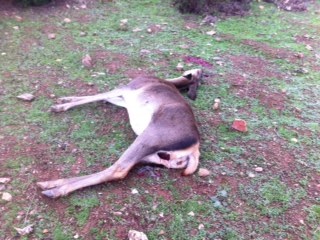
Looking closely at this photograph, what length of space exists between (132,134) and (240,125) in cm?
104

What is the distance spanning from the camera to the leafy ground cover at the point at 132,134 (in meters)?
3.09

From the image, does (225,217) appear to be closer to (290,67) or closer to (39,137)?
(39,137)

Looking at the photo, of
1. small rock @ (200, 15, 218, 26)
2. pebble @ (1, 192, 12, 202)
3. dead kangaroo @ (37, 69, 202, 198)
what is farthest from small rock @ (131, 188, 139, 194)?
small rock @ (200, 15, 218, 26)

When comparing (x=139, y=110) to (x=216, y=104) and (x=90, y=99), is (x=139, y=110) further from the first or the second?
(x=216, y=104)

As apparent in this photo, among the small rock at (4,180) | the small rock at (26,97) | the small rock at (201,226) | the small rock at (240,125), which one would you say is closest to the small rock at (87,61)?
the small rock at (26,97)

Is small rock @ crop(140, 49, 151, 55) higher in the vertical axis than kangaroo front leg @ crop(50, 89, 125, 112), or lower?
lower

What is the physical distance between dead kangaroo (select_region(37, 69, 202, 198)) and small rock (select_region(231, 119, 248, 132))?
0.59 meters

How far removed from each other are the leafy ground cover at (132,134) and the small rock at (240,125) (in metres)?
0.05

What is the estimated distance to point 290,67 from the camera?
5.36 metres

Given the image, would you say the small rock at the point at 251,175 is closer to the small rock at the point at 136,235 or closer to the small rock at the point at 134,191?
the small rock at the point at 134,191

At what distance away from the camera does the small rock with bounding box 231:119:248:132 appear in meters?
4.08

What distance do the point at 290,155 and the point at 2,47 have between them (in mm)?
3569

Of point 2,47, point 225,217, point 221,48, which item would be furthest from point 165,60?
point 225,217

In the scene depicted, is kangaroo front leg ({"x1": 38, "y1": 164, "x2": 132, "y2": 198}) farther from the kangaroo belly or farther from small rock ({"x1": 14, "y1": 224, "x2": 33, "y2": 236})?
the kangaroo belly
